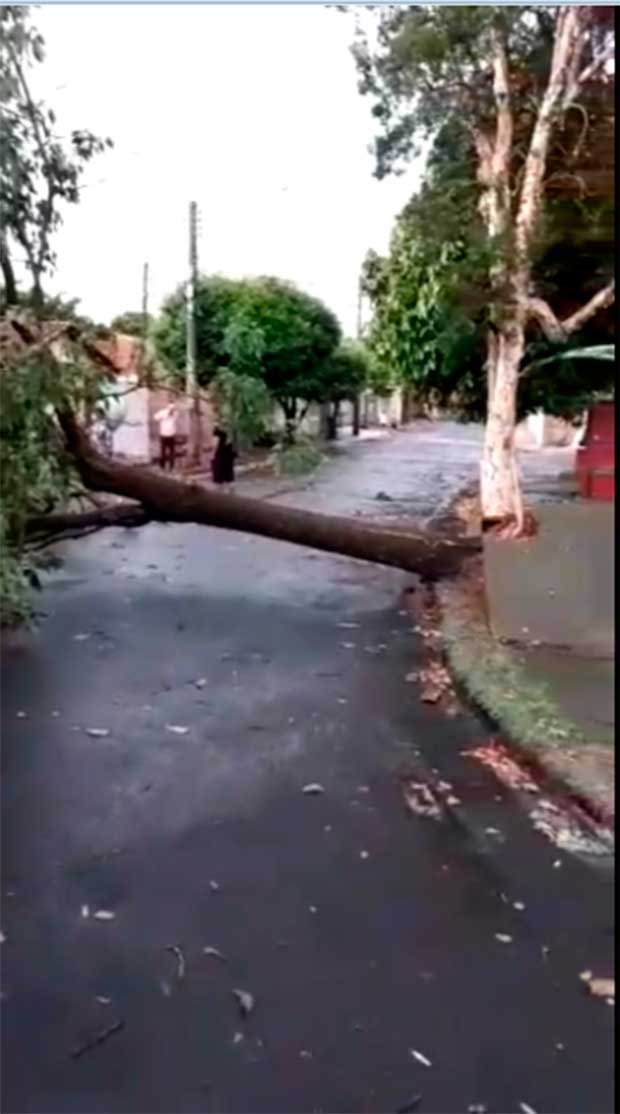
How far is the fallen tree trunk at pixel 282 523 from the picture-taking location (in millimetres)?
2963

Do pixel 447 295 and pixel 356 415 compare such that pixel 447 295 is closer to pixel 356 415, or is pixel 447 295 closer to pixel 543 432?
pixel 543 432

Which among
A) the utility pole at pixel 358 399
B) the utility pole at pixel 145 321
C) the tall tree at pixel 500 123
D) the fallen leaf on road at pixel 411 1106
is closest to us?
the fallen leaf on road at pixel 411 1106

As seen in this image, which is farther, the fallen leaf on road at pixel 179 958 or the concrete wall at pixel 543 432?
the concrete wall at pixel 543 432

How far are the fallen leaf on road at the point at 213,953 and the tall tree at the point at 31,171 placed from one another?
46.6 inches

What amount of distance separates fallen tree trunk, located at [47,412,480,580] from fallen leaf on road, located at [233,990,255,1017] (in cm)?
194

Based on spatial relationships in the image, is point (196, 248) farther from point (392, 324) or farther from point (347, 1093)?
point (347, 1093)

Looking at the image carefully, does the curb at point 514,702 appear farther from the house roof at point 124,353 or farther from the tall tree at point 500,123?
the house roof at point 124,353

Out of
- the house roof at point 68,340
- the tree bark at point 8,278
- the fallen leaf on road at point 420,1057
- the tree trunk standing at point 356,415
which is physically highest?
the tree bark at point 8,278

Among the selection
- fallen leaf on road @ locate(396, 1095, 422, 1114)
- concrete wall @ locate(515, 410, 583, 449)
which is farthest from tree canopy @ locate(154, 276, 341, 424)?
fallen leaf on road @ locate(396, 1095, 422, 1114)

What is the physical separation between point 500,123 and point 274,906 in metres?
2.30

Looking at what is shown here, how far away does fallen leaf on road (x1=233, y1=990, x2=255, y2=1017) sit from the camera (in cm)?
104

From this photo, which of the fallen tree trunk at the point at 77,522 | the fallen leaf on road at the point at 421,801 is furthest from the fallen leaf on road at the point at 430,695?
the fallen tree trunk at the point at 77,522

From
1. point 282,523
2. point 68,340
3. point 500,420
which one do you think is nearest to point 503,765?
point 68,340

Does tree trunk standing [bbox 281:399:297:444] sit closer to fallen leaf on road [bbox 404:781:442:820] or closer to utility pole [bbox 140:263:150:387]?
utility pole [bbox 140:263:150:387]
